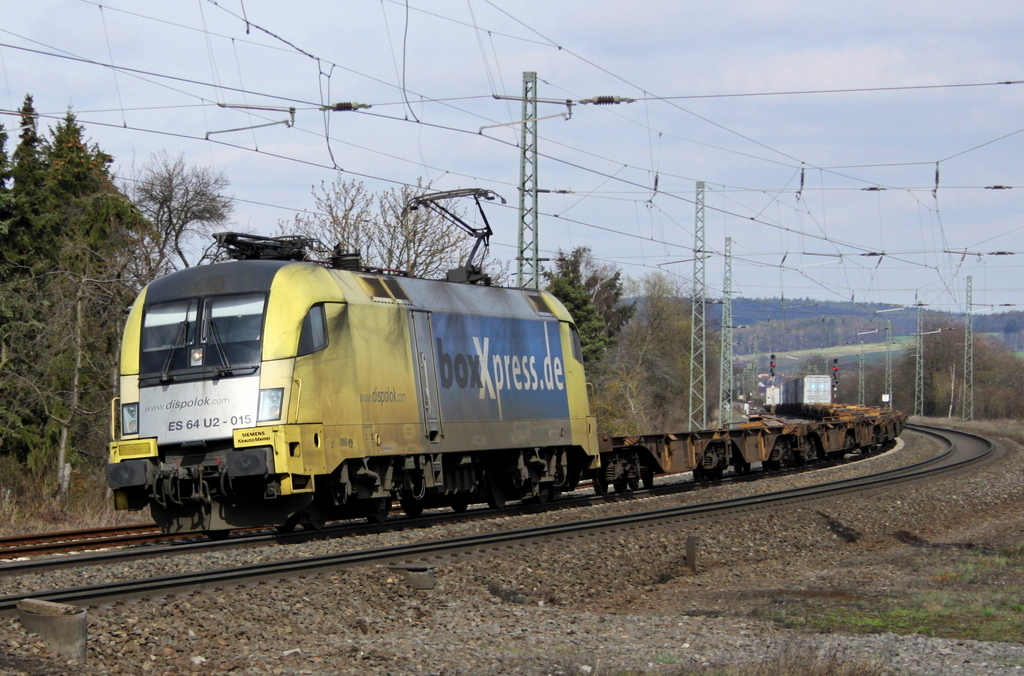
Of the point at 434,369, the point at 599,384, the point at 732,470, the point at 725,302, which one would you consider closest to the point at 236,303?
the point at 434,369

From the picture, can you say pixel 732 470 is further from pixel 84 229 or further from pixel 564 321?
pixel 84 229

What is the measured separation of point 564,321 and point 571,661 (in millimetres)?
11289

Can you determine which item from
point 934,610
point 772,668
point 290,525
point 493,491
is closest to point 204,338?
point 290,525

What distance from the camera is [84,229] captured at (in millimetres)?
29234

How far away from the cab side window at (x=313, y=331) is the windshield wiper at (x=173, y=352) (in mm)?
1525

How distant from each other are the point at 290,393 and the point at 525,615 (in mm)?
4246

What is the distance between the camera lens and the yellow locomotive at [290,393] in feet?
41.5

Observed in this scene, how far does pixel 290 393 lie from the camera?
12633 mm

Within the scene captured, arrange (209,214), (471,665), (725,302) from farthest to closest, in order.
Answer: (725,302) < (209,214) < (471,665)

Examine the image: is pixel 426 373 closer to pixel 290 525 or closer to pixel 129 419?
pixel 290 525

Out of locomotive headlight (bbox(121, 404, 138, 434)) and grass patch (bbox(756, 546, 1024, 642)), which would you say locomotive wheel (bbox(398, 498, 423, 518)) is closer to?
locomotive headlight (bbox(121, 404, 138, 434))

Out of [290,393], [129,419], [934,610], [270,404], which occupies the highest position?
[290,393]

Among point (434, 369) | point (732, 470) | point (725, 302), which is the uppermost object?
point (725, 302)

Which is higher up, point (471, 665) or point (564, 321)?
point (564, 321)
